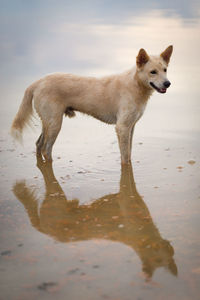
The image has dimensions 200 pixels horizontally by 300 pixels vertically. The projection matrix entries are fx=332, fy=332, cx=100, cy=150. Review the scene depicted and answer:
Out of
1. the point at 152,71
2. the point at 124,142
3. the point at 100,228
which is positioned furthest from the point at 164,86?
the point at 100,228

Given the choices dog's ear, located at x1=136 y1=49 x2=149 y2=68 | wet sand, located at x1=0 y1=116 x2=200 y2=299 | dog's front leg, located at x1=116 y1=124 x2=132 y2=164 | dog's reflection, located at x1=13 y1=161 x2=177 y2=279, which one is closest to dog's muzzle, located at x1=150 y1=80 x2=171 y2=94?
dog's ear, located at x1=136 y1=49 x2=149 y2=68

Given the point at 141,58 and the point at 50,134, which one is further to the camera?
the point at 50,134


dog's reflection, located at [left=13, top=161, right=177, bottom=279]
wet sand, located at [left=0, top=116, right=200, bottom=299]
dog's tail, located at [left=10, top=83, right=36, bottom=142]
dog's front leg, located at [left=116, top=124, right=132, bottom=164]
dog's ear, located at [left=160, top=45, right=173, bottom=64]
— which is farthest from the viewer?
dog's tail, located at [left=10, top=83, right=36, bottom=142]

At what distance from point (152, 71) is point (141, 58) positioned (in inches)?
9.4

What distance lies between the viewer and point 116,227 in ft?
9.34

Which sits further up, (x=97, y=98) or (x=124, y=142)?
(x=97, y=98)

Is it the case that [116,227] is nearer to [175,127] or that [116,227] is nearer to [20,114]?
[20,114]

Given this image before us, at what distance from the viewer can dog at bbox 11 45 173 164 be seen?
4.89 m

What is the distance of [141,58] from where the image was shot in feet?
15.3

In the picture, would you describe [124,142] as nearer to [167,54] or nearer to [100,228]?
[167,54]

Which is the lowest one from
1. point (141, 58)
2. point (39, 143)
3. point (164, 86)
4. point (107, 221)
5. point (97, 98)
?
point (39, 143)

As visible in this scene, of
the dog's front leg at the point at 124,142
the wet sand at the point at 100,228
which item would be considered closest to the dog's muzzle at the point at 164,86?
the dog's front leg at the point at 124,142

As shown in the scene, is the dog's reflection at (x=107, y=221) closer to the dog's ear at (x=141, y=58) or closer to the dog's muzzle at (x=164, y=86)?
the dog's muzzle at (x=164, y=86)

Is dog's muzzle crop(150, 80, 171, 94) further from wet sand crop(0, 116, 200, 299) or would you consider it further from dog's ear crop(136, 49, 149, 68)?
wet sand crop(0, 116, 200, 299)
